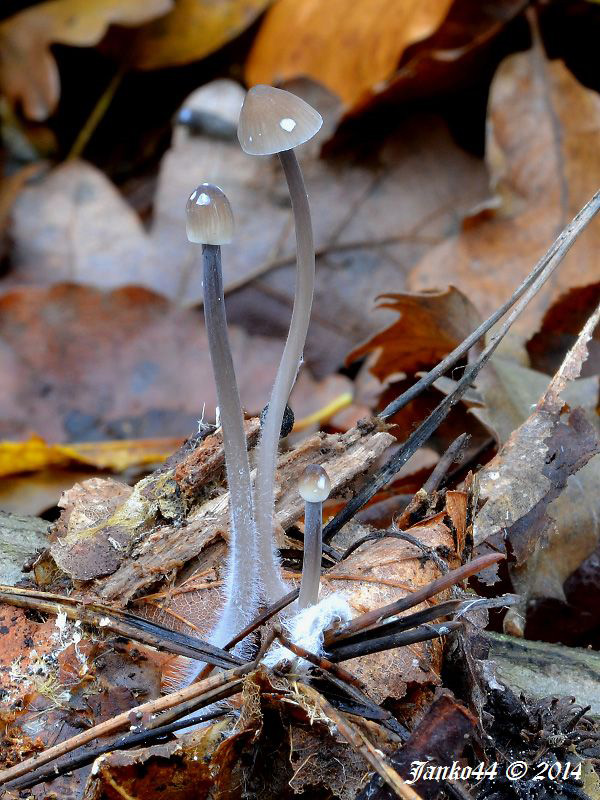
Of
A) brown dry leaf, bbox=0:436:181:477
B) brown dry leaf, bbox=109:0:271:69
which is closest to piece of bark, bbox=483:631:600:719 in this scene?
brown dry leaf, bbox=0:436:181:477

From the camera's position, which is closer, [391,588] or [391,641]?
[391,641]

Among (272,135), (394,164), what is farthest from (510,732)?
(394,164)

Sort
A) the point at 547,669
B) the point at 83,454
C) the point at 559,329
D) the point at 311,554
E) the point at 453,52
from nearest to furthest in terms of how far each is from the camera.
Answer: the point at 311,554, the point at 547,669, the point at 559,329, the point at 83,454, the point at 453,52

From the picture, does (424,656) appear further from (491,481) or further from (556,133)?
(556,133)

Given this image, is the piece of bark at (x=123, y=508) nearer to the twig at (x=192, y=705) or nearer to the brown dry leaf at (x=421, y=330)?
the twig at (x=192, y=705)

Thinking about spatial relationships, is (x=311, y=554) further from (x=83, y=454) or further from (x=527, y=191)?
(x=527, y=191)

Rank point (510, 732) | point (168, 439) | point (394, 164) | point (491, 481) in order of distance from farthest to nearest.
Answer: point (394, 164) → point (168, 439) → point (491, 481) → point (510, 732)

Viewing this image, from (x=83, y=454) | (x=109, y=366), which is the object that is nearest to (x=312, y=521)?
(x=83, y=454)
